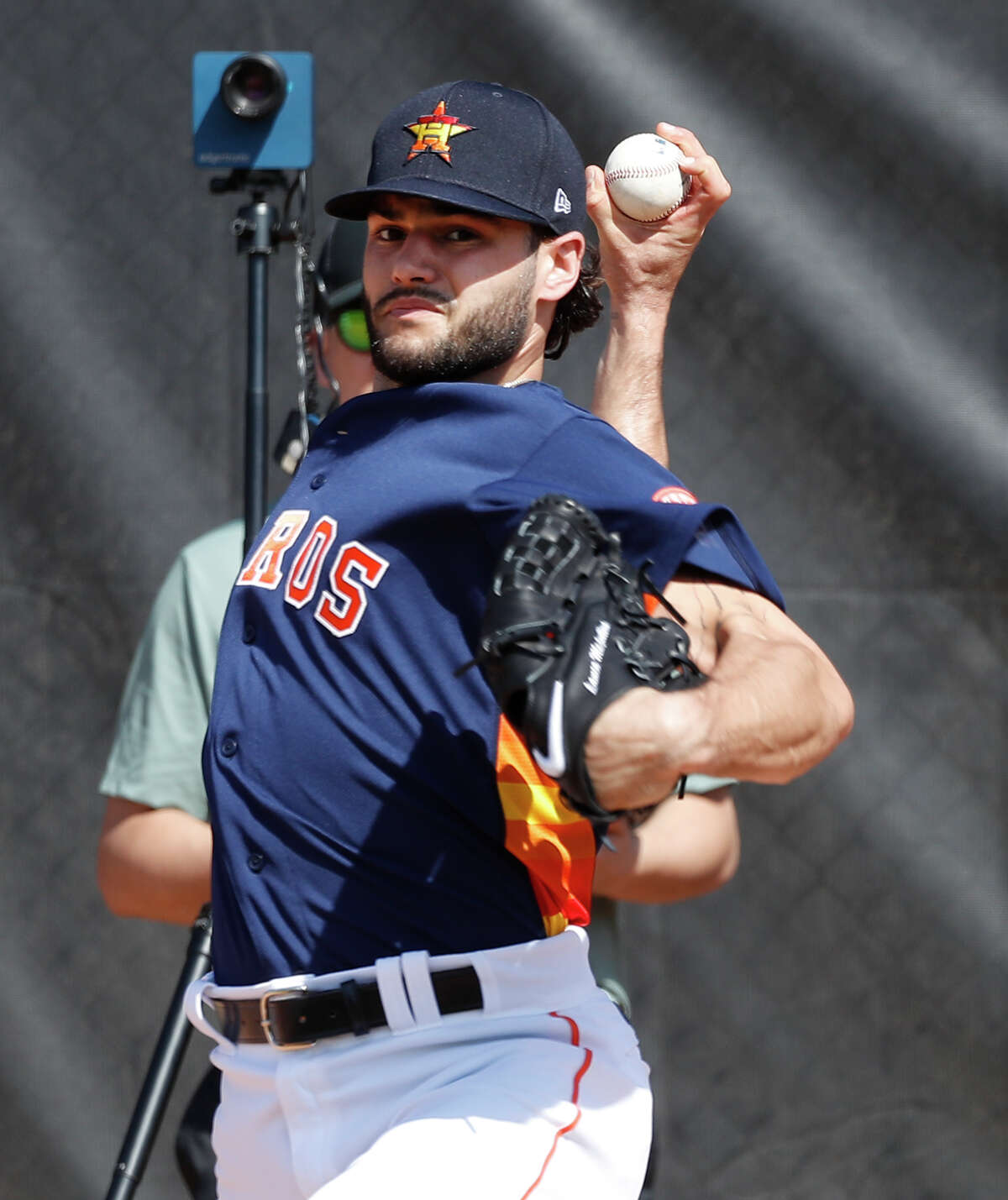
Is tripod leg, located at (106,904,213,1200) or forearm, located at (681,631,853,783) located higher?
forearm, located at (681,631,853,783)

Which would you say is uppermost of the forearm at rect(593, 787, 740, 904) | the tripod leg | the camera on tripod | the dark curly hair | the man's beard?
the man's beard

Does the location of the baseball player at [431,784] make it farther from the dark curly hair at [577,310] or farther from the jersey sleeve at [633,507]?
the dark curly hair at [577,310]

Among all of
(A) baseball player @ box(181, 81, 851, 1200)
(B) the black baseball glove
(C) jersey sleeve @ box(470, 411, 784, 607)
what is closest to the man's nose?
(A) baseball player @ box(181, 81, 851, 1200)

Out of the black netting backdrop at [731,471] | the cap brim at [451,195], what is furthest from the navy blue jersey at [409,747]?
the black netting backdrop at [731,471]

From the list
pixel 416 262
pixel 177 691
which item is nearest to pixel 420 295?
pixel 416 262

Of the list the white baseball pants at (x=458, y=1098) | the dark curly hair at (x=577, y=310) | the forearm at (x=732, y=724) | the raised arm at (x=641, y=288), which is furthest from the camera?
the raised arm at (x=641, y=288)

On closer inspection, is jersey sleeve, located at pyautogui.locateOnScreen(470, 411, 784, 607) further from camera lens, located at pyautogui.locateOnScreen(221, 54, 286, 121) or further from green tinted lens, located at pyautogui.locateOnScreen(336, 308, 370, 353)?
camera lens, located at pyautogui.locateOnScreen(221, 54, 286, 121)

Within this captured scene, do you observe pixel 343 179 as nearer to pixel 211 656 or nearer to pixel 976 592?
pixel 211 656

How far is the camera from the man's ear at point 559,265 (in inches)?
68.6

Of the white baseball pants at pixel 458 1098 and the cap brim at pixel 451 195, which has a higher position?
the cap brim at pixel 451 195

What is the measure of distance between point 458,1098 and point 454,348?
77 cm

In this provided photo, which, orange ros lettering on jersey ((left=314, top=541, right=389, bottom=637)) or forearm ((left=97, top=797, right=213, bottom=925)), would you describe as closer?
orange ros lettering on jersey ((left=314, top=541, right=389, bottom=637))

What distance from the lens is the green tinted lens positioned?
2.45 m

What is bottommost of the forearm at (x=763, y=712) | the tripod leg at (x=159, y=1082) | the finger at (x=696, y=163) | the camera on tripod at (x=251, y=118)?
the tripod leg at (x=159, y=1082)
